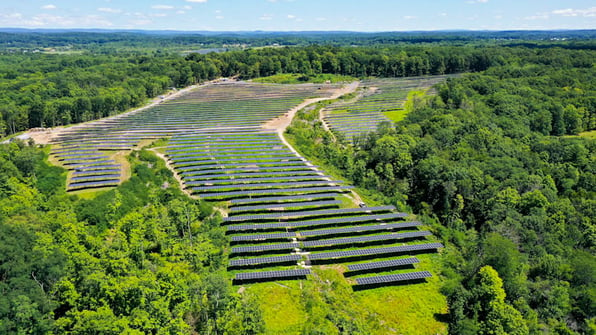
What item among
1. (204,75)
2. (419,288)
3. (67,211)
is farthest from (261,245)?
(204,75)

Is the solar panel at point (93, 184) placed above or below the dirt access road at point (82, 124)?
below

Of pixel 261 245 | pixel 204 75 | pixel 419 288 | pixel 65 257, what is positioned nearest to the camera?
pixel 65 257

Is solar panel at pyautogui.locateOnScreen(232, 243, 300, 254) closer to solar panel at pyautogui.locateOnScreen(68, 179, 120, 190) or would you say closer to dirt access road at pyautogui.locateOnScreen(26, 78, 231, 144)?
solar panel at pyautogui.locateOnScreen(68, 179, 120, 190)

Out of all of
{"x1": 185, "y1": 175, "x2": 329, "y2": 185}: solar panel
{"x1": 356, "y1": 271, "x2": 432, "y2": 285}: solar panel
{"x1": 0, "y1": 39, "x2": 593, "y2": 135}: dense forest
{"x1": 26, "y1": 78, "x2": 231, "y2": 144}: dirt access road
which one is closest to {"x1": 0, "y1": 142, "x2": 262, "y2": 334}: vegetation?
{"x1": 185, "y1": 175, "x2": 329, "y2": 185}: solar panel

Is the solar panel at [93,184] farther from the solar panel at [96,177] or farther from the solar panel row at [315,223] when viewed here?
the solar panel row at [315,223]

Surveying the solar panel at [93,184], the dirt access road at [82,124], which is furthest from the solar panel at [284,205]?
the dirt access road at [82,124]

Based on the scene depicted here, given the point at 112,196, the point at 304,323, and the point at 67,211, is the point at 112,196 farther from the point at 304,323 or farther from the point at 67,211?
the point at 304,323

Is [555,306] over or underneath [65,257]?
underneath
